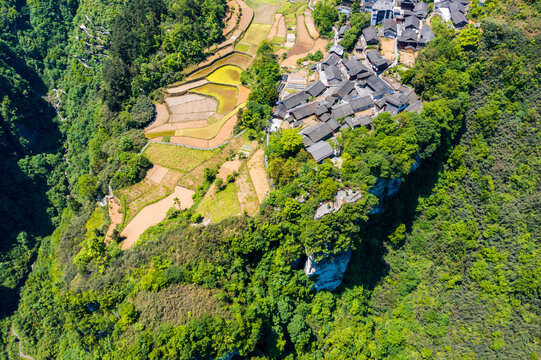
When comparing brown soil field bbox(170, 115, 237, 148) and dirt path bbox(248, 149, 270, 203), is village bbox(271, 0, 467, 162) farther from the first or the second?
brown soil field bbox(170, 115, 237, 148)

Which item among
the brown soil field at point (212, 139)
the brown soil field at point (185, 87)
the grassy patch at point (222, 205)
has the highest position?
the brown soil field at point (185, 87)

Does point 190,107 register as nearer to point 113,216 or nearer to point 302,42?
point 113,216

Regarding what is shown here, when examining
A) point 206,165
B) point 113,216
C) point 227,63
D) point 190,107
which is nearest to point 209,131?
point 190,107

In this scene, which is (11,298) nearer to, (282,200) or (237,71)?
(282,200)

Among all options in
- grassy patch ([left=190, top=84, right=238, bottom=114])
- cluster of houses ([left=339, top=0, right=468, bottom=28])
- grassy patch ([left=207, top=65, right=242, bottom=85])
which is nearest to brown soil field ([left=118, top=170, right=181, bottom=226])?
grassy patch ([left=190, top=84, right=238, bottom=114])

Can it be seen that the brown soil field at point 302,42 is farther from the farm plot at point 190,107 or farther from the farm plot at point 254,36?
the farm plot at point 190,107

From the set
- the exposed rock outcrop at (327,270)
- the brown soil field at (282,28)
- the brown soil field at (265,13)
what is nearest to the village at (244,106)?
the brown soil field at (282,28)
